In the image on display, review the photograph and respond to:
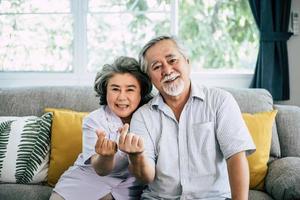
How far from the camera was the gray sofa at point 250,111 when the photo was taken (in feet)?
6.31

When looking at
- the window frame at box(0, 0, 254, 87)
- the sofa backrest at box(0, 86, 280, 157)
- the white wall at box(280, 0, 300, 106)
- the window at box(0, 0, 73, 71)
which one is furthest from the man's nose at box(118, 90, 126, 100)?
the white wall at box(280, 0, 300, 106)

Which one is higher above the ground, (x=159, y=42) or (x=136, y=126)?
(x=159, y=42)

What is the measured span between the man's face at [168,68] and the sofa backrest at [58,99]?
717 millimetres

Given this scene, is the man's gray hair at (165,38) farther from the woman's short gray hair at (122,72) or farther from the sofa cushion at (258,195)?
the sofa cushion at (258,195)

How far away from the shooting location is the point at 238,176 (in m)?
1.57

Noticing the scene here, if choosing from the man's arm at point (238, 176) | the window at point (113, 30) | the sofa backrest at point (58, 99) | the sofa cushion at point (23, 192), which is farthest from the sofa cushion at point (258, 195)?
the window at point (113, 30)

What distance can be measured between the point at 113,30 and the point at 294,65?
1.40 m

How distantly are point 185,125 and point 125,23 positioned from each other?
160 cm

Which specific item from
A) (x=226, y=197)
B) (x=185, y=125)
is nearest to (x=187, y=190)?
(x=226, y=197)

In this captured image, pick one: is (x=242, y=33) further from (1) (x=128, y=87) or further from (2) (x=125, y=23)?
(1) (x=128, y=87)

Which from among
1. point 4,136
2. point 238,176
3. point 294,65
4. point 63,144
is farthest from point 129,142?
point 294,65

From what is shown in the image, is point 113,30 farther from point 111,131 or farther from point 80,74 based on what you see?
point 111,131

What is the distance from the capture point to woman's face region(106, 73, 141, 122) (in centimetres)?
179

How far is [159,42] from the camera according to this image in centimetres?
176
